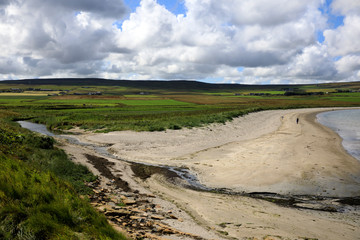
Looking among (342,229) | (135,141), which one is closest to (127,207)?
(342,229)

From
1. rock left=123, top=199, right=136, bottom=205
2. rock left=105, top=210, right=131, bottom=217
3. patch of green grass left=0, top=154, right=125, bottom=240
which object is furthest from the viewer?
rock left=123, top=199, right=136, bottom=205

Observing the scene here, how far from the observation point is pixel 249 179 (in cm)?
1583

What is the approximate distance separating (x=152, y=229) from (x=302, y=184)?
1042 cm

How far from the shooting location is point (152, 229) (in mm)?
8211

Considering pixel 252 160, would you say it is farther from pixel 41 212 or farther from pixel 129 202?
pixel 41 212

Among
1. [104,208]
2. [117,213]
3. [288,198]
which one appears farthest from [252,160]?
[104,208]

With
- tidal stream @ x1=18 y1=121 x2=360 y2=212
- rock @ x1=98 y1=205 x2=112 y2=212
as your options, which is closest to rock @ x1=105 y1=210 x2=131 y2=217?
rock @ x1=98 y1=205 x2=112 y2=212

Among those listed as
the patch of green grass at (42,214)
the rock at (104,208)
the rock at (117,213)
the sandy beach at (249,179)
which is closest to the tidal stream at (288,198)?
the sandy beach at (249,179)

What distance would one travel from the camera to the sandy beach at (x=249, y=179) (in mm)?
9320

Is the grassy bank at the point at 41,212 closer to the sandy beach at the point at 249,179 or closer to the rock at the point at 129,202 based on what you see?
the rock at the point at 129,202

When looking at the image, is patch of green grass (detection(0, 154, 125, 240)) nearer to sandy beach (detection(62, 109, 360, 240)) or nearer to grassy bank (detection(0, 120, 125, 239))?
grassy bank (detection(0, 120, 125, 239))

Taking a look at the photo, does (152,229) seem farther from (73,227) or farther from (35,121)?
(35,121)

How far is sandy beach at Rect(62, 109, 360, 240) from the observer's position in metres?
9.32

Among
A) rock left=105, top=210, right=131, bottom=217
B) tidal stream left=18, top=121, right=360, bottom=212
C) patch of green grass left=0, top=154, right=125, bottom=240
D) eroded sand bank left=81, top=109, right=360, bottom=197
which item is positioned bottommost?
tidal stream left=18, top=121, right=360, bottom=212
